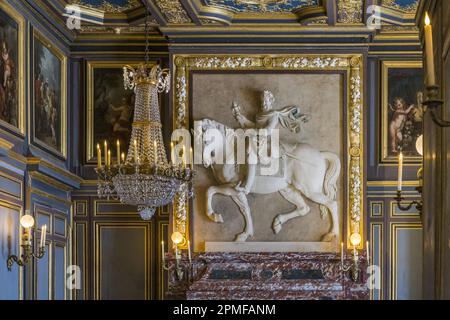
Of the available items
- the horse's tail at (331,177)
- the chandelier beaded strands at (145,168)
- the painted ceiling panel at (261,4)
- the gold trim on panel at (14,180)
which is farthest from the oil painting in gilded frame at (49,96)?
the horse's tail at (331,177)

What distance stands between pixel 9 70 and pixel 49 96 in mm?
1993

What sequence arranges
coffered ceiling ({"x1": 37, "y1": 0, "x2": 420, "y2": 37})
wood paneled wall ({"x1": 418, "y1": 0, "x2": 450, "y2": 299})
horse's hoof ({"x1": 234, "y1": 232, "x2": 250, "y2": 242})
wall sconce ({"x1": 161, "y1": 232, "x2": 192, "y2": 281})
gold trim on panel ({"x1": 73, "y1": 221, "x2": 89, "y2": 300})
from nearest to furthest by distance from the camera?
wood paneled wall ({"x1": 418, "y1": 0, "x2": 450, "y2": 299}) → coffered ceiling ({"x1": 37, "y1": 0, "x2": 420, "y2": 37}) → wall sconce ({"x1": 161, "y1": 232, "x2": 192, "y2": 281}) → horse's hoof ({"x1": 234, "y1": 232, "x2": 250, "y2": 242}) → gold trim on panel ({"x1": 73, "y1": 221, "x2": 89, "y2": 300})

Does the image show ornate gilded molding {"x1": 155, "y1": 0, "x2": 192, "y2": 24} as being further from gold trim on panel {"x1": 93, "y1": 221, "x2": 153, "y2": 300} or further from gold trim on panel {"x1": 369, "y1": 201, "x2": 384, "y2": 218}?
gold trim on panel {"x1": 369, "y1": 201, "x2": 384, "y2": 218}

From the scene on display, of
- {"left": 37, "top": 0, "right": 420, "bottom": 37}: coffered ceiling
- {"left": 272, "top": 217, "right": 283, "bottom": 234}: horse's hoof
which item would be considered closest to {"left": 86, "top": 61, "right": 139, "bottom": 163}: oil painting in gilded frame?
{"left": 37, "top": 0, "right": 420, "bottom": 37}: coffered ceiling

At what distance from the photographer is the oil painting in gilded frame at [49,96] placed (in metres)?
12.4

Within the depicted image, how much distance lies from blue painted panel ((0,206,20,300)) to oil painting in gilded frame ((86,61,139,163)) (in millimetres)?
3351

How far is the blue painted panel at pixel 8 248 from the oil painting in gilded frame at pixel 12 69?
972 millimetres

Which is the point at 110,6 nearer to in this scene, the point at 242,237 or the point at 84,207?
the point at 84,207

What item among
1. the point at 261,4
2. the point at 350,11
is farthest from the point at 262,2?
the point at 350,11

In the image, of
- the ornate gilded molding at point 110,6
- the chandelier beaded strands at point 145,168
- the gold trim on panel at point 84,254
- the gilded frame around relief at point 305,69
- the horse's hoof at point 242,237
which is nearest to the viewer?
the chandelier beaded strands at point 145,168

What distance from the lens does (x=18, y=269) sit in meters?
11.3

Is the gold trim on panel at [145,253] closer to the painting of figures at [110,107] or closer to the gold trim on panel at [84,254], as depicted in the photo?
the gold trim on panel at [84,254]

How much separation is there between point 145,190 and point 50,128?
3203mm

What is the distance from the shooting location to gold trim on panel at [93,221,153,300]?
1434 centimetres
